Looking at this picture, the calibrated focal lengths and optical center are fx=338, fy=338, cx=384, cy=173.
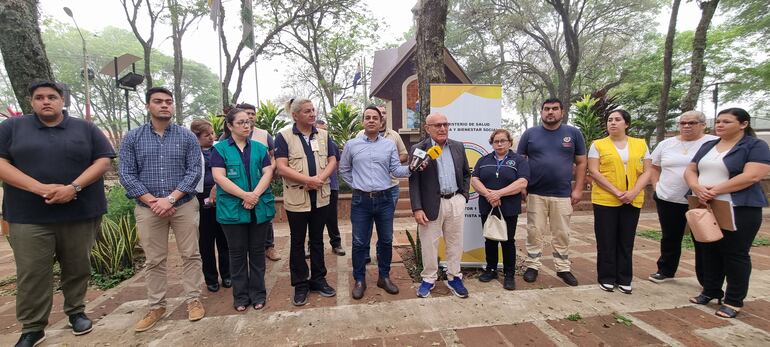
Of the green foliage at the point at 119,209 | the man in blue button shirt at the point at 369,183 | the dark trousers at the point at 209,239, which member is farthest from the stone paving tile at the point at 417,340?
Answer: the green foliage at the point at 119,209

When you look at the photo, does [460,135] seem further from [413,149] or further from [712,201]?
[712,201]

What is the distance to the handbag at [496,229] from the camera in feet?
10.8

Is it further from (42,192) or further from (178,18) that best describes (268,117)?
(178,18)

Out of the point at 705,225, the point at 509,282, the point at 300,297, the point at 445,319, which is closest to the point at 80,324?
the point at 300,297

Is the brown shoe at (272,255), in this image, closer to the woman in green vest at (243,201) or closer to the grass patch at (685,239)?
the woman in green vest at (243,201)

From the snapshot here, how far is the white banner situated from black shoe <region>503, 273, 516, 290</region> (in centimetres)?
57

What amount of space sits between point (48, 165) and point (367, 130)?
8.21 ft

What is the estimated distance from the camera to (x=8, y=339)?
2.67 metres

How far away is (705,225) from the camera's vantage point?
280 centimetres

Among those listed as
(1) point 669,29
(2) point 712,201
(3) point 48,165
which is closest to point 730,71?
(1) point 669,29

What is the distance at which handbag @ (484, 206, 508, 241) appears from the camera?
3.30 m

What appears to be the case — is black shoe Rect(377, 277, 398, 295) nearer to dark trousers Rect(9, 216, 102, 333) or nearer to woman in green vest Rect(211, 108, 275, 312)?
woman in green vest Rect(211, 108, 275, 312)

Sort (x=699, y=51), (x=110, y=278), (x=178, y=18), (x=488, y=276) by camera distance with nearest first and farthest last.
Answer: (x=488, y=276), (x=110, y=278), (x=699, y=51), (x=178, y=18)

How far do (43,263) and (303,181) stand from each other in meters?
2.06
